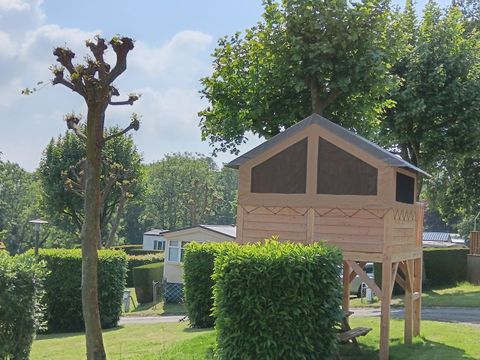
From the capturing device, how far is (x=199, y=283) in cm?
1670

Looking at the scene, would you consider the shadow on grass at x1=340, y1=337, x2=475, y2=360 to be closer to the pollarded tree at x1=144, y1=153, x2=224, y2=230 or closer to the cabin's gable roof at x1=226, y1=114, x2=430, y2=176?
the cabin's gable roof at x1=226, y1=114, x2=430, y2=176

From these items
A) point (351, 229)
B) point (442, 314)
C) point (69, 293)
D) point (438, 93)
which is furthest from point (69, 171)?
point (351, 229)

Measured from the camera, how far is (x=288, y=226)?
34.8 feet

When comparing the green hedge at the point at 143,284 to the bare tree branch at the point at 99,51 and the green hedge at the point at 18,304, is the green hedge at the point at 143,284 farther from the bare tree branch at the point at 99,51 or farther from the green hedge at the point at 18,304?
the bare tree branch at the point at 99,51

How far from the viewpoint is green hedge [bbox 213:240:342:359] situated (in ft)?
25.9

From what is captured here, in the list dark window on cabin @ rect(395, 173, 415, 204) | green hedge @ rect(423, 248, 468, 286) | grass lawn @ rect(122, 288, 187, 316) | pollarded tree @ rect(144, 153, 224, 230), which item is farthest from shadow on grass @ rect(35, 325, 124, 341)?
pollarded tree @ rect(144, 153, 224, 230)

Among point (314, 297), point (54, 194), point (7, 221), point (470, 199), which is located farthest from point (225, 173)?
point (314, 297)

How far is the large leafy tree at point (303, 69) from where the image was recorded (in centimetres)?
1471

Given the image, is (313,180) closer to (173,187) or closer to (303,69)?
(303,69)

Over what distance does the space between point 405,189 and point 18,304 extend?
7239 mm

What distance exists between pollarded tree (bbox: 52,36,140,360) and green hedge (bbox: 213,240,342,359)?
6.16ft

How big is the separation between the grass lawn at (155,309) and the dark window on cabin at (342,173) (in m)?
13.9

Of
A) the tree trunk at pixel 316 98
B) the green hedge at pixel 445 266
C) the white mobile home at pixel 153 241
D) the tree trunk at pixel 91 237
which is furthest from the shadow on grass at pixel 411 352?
the white mobile home at pixel 153 241

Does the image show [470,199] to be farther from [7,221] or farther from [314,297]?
[7,221]
